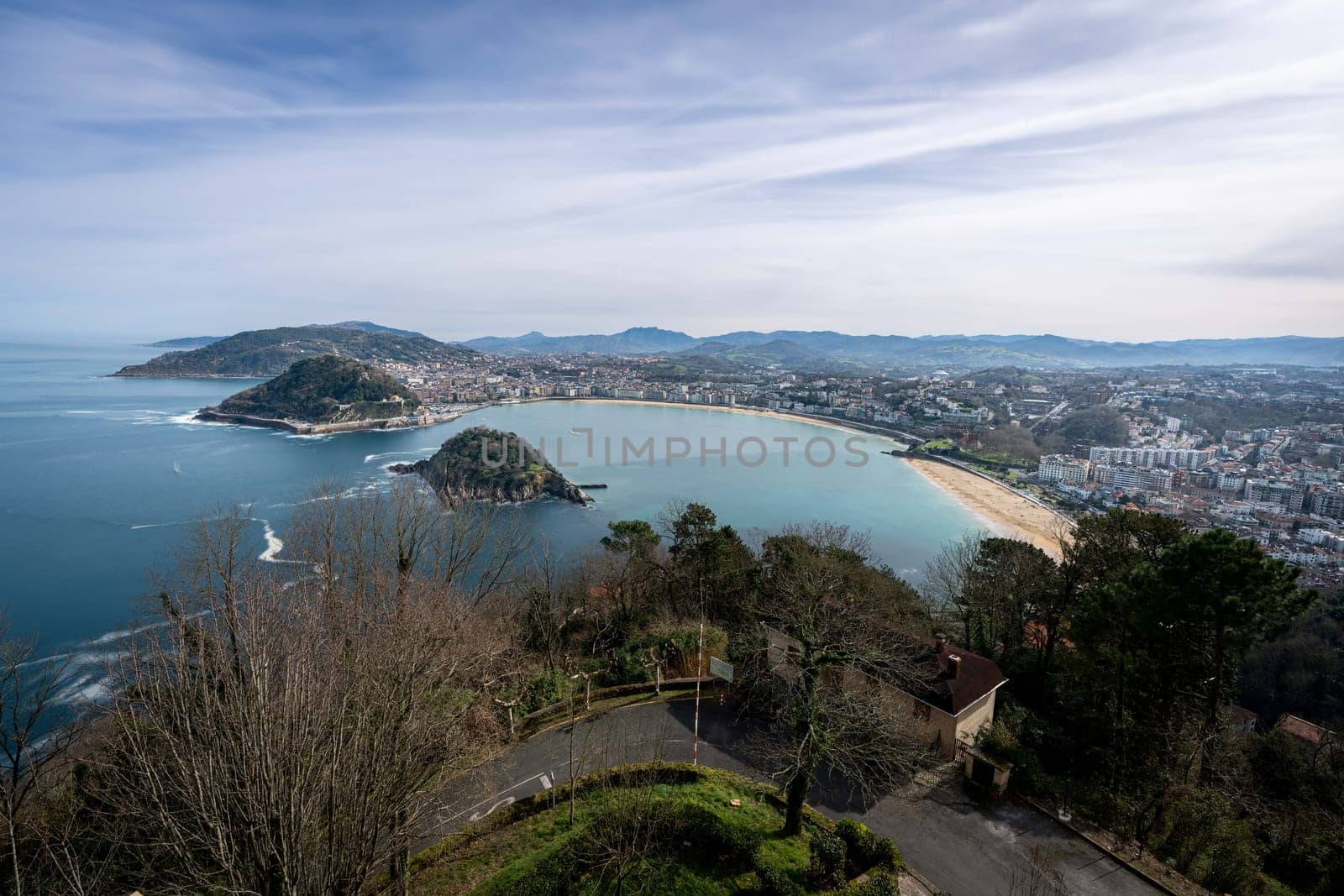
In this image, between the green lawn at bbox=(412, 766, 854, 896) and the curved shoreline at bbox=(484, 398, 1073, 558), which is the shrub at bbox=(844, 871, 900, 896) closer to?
the green lawn at bbox=(412, 766, 854, 896)

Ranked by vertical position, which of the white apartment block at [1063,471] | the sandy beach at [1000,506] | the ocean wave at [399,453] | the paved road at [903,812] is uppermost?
the paved road at [903,812]

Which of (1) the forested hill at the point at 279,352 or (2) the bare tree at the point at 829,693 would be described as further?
(1) the forested hill at the point at 279,352

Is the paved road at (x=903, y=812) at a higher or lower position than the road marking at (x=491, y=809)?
lower

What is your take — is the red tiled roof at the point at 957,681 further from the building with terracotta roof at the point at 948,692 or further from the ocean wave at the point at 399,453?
the ocean wave at the point at 399,453

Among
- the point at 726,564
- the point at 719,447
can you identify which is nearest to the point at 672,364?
the point at 719,447

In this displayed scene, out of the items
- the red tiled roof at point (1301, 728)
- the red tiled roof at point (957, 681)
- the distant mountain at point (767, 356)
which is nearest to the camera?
the red tiled roof at point (957, 681)

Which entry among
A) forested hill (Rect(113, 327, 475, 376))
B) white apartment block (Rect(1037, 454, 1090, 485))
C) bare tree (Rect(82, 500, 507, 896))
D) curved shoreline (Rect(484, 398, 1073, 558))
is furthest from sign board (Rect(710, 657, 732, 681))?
forested hill (Rect(113, 327, 475, 376))

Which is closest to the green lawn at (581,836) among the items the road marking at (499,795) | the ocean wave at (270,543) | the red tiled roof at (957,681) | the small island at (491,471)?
the road marking at (499,795)
